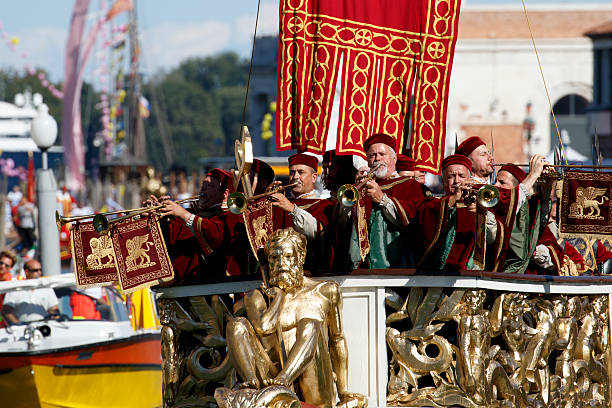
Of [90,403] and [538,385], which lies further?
[90,403]

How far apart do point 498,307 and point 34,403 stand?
20.4 ft

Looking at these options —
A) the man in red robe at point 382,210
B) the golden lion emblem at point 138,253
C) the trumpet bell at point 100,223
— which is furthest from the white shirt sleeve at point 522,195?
the trumpet bell at point 100,223

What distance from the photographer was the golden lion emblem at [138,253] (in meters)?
9.29

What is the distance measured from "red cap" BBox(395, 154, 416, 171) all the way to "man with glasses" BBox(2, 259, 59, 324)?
16.7ft

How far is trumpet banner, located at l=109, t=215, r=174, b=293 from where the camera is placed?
9.27 m

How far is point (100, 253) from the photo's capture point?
9.32 meters

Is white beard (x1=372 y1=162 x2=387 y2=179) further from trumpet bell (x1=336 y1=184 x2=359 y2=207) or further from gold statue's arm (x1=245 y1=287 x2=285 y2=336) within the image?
gold statue's arm (x1=245 y1=287 x2=285 y2=336)

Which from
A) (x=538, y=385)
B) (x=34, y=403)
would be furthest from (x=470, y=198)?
(x=34, y=403)

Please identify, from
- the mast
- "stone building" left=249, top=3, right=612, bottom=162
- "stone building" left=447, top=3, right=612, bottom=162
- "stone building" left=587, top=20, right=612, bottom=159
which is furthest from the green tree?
"stone building" left=587, top=20, right=612, bottom=159

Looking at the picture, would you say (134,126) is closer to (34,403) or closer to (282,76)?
(34,403)

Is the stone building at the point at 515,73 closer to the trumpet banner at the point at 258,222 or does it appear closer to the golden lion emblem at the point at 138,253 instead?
the golden lion emblem at the point at 138,253

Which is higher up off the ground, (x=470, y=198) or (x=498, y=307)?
(x=470, y=198)

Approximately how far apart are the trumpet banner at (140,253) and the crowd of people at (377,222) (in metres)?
0.18

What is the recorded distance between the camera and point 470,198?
8.60 m
